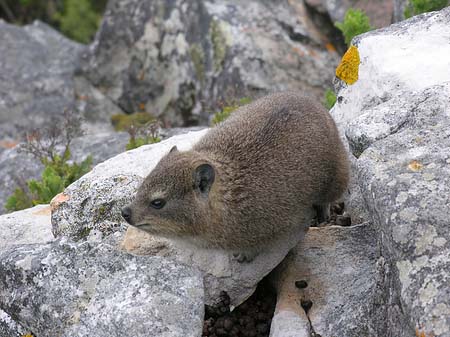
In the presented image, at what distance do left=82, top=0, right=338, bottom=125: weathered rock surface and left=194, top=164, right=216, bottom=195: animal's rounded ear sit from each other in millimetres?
4214

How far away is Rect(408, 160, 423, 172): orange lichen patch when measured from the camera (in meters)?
4.69

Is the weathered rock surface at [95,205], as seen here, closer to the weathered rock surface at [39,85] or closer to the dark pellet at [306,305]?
the dark pellet at [306,305]

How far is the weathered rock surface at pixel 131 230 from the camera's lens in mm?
5965

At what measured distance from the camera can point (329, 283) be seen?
5.80 meters

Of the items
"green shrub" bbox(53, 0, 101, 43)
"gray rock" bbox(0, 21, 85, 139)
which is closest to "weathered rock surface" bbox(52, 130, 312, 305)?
"gray rock" bbox(0, 21, 85, 139)

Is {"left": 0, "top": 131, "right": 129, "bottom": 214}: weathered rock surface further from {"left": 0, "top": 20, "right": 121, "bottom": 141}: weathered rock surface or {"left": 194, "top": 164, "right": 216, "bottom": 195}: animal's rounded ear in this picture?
{"left": 194, "top": 164, "right": 216, "bottom": 195}: animal's rounded ear

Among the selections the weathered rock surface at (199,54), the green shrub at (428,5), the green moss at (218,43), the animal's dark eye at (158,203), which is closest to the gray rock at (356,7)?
the weathered rock surface at (199,54)

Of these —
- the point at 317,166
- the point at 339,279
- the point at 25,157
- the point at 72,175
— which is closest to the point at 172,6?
the point at 25,157

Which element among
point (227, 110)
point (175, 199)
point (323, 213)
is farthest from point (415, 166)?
point (227, 110)

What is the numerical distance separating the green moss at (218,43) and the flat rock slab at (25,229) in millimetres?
4881

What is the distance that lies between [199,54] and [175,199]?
620cm

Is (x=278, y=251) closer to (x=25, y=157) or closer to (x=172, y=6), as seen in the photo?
(x=25, y=157)

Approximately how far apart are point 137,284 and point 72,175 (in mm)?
3566

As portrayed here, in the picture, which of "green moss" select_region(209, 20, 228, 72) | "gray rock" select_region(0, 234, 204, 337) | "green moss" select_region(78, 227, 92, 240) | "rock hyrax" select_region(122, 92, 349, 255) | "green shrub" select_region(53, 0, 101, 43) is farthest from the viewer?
"green shrub" select_region(53, 0, 101, 43)
